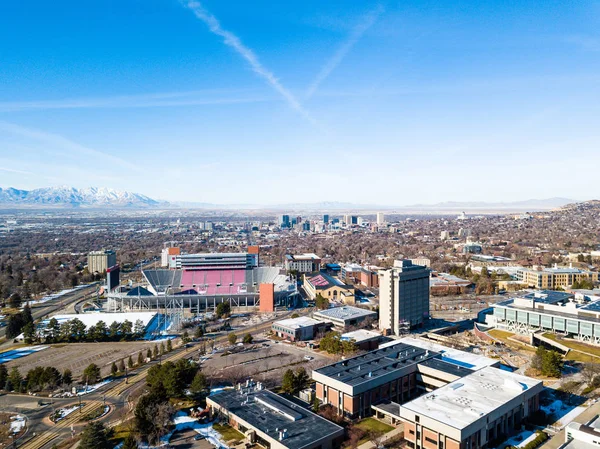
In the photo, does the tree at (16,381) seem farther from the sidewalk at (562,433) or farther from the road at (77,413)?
the sidewalk at (562,433)

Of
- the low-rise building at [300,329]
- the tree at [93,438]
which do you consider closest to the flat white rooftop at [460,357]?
the low-rise building at [300,329]

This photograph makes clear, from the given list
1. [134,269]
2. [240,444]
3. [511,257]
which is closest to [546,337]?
[240,444]

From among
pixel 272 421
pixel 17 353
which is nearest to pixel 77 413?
pixel 272 421

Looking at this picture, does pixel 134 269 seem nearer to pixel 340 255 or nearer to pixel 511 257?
pixel 340 255

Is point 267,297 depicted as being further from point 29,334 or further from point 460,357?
point 460,357

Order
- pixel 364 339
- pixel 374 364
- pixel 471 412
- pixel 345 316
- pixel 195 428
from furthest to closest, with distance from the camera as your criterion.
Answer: pixel 345 316 → pixel 364 339 → pixel 374 364 → pixel 195 428 → pixel 471 412

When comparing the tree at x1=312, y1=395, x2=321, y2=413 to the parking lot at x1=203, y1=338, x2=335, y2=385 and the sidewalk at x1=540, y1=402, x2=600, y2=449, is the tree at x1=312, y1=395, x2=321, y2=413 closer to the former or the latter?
the parking lot at x1=203, y1=338, x2=335, y2=385

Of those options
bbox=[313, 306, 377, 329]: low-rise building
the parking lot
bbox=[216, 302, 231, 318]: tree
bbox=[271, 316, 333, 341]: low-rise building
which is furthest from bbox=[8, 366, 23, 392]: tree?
bbox=[313, 306, 377, 329]: low-rise building
